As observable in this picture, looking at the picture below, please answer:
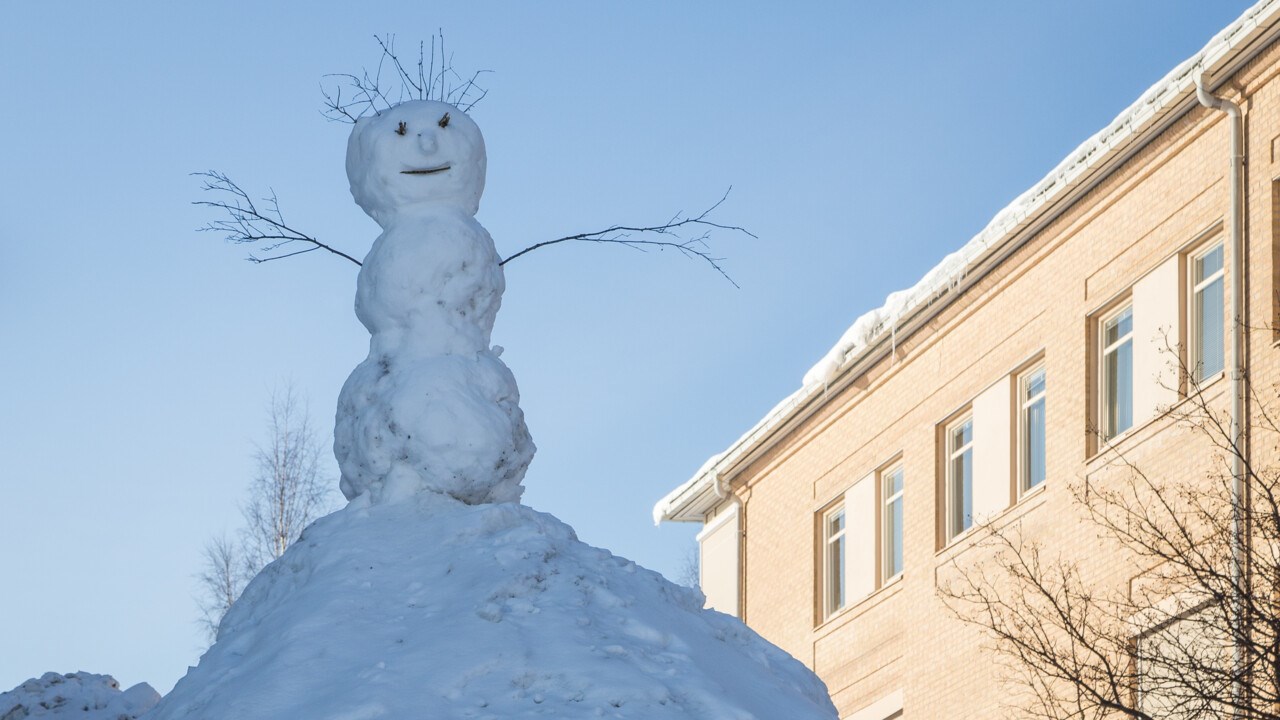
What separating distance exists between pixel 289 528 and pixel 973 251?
7.41 metres

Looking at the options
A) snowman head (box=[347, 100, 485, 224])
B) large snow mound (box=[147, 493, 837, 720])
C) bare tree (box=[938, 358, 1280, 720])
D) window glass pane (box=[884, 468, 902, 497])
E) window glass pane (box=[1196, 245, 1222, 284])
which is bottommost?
large snow mound (box=[147, 493, 837, 720])

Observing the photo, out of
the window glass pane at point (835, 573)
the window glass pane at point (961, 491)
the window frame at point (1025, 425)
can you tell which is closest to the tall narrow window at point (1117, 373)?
the window frame at point (1025, 425)

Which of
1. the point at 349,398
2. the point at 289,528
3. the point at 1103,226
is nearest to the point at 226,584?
the point at 289,528

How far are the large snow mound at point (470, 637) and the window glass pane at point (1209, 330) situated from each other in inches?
427

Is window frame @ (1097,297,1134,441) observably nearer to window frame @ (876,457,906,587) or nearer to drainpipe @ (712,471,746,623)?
window frame @ (876,457,906,587)

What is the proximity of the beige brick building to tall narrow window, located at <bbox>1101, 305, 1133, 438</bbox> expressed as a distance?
2 cm

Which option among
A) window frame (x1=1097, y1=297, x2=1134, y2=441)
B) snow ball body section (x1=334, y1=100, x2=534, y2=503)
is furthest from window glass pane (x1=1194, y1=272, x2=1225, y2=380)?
snow ball body section (x1=334, y1=100, x2=534, y2=503)

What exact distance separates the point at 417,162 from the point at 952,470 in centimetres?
1484

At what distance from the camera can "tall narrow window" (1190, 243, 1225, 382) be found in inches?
637

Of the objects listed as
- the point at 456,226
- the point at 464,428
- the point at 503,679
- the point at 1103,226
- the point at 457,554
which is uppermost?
the point at 1103,226

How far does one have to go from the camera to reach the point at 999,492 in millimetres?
19641

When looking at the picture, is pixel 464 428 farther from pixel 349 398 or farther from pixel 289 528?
pixel 289 528

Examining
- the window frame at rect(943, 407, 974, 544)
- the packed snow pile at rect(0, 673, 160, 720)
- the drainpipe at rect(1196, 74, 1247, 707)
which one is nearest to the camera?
the packed snow pile at rect(0, 673, 160, 720)

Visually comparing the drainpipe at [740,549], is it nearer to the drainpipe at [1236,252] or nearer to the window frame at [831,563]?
the window frame at [831,563]
